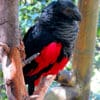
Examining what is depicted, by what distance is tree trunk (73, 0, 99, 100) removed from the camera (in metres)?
1.21

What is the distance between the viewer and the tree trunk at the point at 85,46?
1214 mm

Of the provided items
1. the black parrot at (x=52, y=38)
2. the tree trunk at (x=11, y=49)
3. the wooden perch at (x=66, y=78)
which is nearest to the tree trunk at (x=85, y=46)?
the wooden perch at (x=66, y=78)

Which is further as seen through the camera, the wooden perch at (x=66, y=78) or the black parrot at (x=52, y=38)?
the wooden perch at (x=66, y=78)

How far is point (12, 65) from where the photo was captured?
0.74 metres

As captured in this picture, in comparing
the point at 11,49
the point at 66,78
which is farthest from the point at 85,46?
the point at 11,49

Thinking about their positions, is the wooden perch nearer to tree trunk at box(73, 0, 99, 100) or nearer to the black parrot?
tree trunk at box(73, 0, 99, 100)

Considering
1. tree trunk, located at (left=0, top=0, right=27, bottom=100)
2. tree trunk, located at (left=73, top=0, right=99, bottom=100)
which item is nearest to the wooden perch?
tree trunk, located at (left=73, top=0, right=99, bottom=100)

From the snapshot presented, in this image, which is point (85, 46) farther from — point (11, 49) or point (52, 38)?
point (11, 49)

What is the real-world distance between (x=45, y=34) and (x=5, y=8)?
1.26 ft

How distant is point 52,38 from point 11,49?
0.33 m

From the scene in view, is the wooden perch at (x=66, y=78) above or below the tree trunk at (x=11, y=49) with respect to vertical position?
below

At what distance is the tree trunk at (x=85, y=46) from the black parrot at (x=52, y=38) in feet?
0.47

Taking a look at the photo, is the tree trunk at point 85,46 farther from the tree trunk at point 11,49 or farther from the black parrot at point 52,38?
the tree trunk at point 11,49

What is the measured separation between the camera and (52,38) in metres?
1.04
